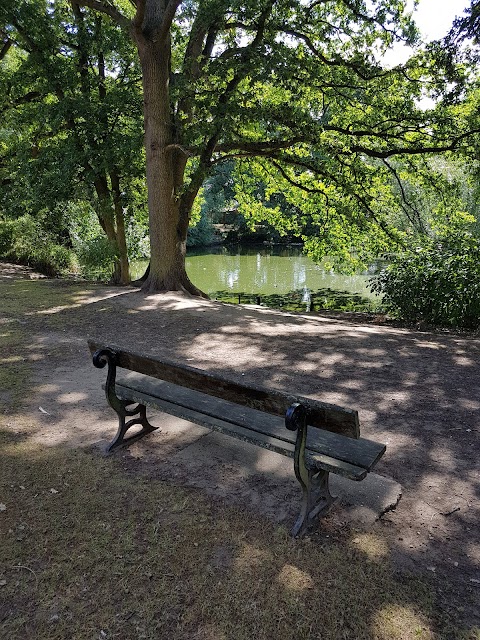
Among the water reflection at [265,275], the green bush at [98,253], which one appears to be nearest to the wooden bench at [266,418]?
the green bush at [98,253]

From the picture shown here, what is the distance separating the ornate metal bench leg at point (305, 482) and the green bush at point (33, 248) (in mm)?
16717

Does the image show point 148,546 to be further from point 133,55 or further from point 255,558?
point 133,55

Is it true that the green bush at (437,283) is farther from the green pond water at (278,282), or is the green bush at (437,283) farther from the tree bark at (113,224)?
the tree bark at (113,224)

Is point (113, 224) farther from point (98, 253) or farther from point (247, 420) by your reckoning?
point (247, 420)

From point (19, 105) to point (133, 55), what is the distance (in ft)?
13.0

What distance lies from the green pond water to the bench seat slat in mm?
9848

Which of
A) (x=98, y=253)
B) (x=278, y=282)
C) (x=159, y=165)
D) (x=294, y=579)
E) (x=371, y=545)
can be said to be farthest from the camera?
(x=278, y=282)

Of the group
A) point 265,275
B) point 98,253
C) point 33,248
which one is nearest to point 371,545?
point 98,253

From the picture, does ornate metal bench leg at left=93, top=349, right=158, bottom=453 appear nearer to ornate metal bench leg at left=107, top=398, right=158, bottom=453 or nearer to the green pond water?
ornate metal bench leg at left=107, top=398, right=158, bottom=453

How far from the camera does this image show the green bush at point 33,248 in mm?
17328

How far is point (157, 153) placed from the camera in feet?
32.8

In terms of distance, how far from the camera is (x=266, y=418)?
9.80 feet

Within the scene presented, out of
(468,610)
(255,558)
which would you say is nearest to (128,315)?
(255,558)

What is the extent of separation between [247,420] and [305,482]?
561mm
